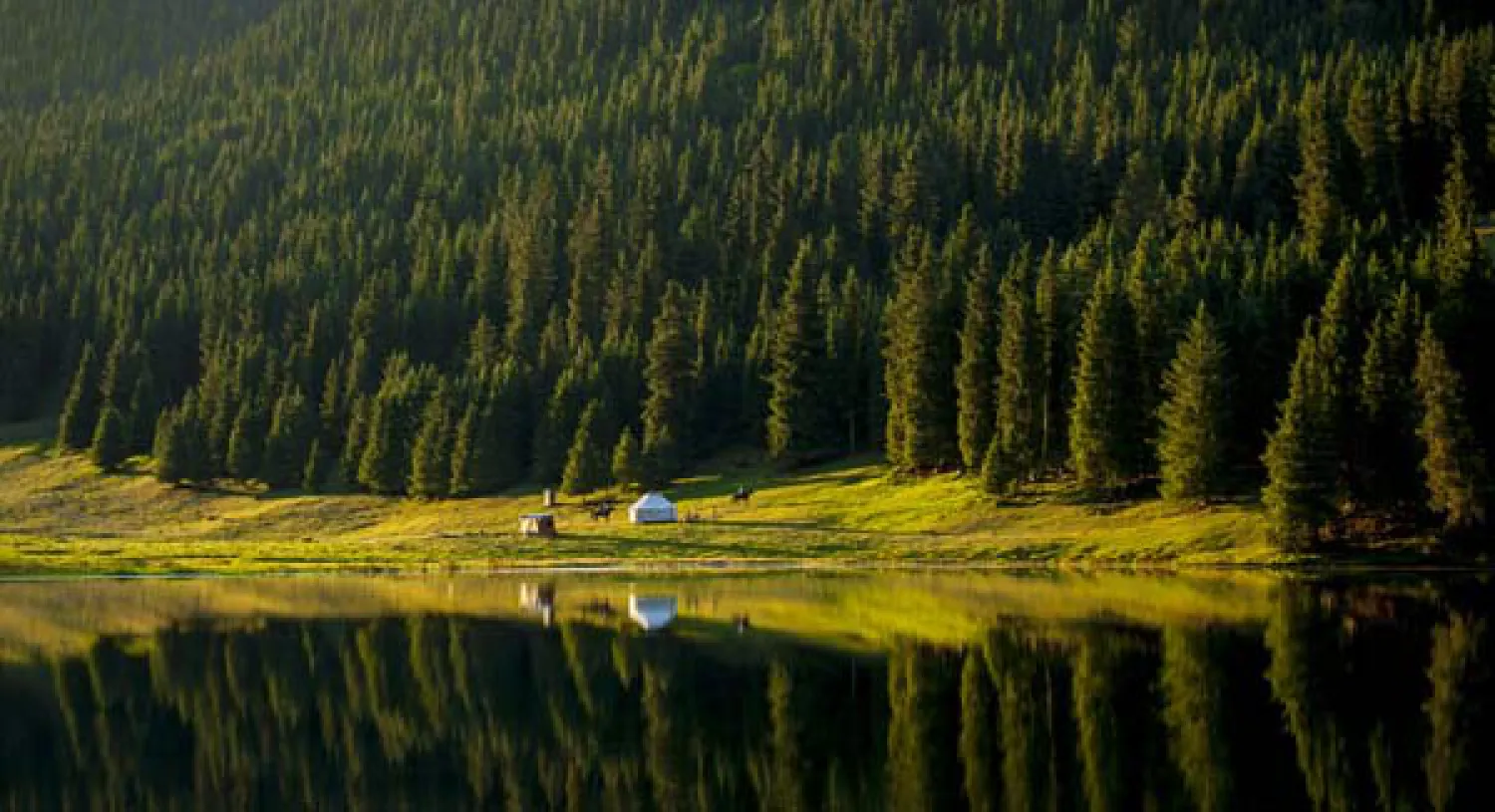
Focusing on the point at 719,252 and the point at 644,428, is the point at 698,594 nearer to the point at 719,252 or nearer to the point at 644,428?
the point at 644,428

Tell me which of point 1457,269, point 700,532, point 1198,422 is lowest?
point 700,532

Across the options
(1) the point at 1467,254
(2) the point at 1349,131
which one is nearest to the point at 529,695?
(1) the point at 1467,254

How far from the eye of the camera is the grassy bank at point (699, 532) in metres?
101

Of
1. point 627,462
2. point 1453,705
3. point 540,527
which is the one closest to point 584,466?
point 627,462

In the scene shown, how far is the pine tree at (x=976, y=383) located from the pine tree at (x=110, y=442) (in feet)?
314

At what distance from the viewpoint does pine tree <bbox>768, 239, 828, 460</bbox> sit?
5733 inches

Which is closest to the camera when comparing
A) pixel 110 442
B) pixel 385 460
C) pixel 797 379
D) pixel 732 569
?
pixel 732 569

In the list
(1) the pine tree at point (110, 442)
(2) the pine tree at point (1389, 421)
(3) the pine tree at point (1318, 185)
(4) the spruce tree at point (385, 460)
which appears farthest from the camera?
(1) the pine tree at point (110, 442)

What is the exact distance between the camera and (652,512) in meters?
125

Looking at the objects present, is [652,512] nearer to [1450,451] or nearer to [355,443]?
[355,443]

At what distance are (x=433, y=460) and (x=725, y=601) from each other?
78463 millimetres

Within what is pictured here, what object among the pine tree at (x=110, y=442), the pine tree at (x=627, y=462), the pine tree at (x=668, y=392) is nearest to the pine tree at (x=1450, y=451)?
the pine tree at (x=627, y=462)

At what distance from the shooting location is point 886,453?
142 meters

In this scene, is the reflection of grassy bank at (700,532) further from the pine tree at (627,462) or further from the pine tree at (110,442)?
Answer: the pine tree at (110,442)
